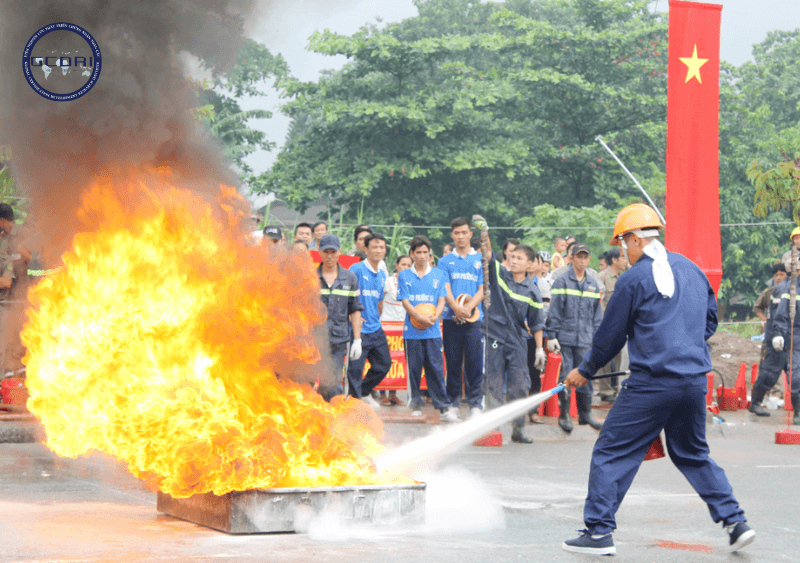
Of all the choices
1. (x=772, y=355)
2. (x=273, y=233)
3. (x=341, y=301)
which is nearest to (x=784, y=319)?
(x=772, y=355)

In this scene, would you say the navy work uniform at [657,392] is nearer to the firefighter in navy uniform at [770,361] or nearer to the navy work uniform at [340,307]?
the navy work uniform at [340,307]

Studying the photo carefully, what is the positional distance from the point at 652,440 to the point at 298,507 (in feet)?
6.89

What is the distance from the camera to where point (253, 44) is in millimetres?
7176

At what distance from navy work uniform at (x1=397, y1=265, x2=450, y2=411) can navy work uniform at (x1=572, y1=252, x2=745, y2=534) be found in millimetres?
5652

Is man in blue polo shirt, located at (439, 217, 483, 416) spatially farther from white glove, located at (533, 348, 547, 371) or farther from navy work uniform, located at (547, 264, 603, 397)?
navy work uniform, located at (547, 264, 603, 397)

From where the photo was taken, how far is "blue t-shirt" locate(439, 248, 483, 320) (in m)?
11.7

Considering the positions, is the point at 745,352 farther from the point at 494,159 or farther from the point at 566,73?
the point at 566,73

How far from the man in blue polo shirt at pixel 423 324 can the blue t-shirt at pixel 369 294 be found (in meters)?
0.45

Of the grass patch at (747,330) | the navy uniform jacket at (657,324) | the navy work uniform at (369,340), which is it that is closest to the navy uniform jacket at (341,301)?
the navy work uniform at (369,340)

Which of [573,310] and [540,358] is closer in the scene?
[540,358]

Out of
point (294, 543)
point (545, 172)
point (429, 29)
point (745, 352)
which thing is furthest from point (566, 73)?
point (294, 543)

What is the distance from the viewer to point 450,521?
6.33 m

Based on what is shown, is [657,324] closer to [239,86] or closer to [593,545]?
[593,545]

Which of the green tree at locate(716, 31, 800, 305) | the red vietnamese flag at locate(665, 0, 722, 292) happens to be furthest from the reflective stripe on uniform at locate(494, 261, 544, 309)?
the green tree at locate(716, 31, 800, 305)
